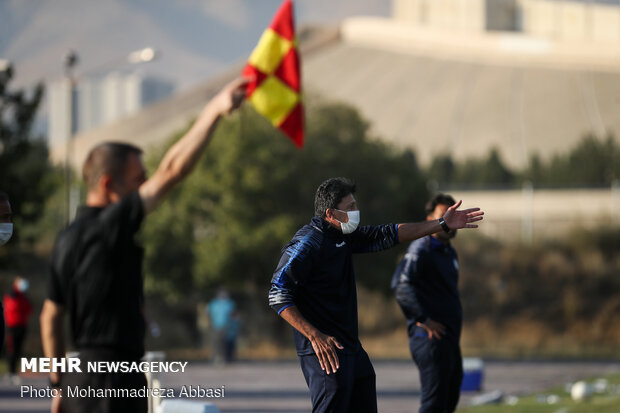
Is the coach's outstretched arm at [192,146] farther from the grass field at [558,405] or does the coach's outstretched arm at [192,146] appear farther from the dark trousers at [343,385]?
the grass field at [558,405]

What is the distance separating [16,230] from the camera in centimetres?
2683

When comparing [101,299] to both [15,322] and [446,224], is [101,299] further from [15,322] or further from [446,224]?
[15,322]

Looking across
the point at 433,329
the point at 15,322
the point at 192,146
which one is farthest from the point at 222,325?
the point at 192,146

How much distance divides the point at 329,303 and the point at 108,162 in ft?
7.24

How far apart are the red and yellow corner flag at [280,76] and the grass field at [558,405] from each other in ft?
19.9

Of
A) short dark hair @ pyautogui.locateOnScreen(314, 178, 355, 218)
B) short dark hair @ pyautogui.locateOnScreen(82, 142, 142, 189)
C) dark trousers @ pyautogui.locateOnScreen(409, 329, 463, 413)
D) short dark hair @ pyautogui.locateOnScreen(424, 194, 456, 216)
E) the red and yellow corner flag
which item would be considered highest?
the red and yellow corner flag

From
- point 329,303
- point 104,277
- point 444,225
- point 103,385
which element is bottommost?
point 103,385

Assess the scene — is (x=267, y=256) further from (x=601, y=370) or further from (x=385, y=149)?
(x=601, y=370)

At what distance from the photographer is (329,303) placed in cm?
647

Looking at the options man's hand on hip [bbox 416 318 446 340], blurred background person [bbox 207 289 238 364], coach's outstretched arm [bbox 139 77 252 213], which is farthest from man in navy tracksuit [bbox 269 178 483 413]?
blurred background person [bbox 207 289 238 364]

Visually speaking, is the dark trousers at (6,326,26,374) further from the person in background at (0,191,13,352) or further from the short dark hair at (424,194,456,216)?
the person in background at (0,191,13,352)

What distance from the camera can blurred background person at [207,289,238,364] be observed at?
24234 millimetres

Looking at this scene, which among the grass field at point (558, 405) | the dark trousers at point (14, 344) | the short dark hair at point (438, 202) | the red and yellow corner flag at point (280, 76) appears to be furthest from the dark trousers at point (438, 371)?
the dark trousers at point (14, 344)

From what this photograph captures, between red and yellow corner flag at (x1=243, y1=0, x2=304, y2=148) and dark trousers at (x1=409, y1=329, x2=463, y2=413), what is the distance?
2.20 meters
